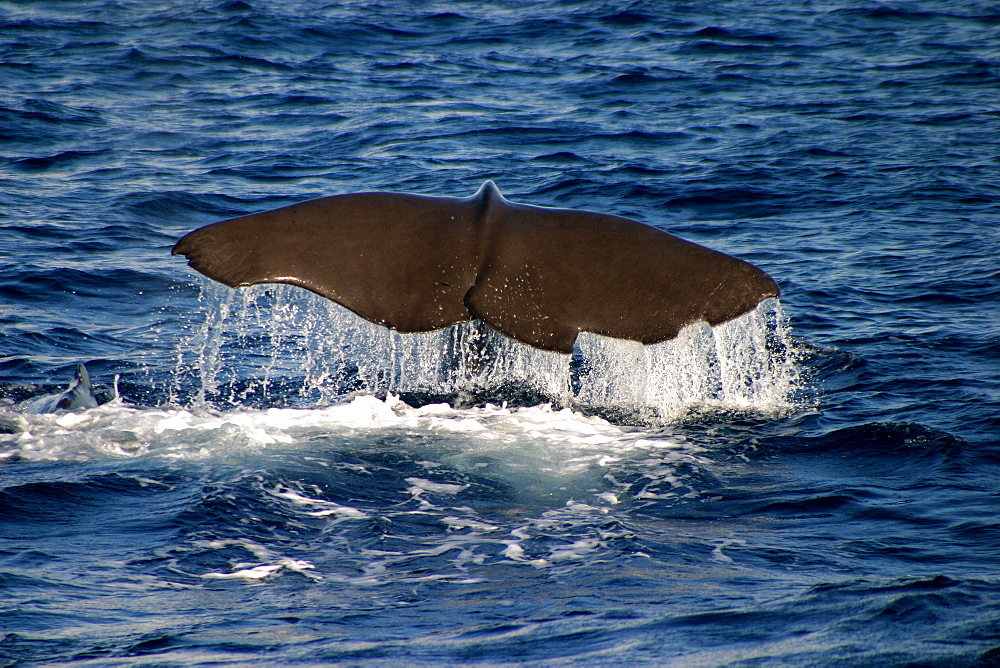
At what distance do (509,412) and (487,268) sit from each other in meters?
1.87

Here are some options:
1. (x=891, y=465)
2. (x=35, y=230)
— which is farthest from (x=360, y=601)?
(x=35, y=230)

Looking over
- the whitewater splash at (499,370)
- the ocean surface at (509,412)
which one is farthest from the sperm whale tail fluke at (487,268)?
the whitewater splash at (499,370)

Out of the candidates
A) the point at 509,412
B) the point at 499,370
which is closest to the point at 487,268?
the point at 499,370

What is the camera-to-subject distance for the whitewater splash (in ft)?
22.4

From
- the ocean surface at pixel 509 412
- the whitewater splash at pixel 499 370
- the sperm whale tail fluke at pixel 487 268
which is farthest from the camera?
the whitewater splash at pixel 499 370

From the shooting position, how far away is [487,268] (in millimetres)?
5477

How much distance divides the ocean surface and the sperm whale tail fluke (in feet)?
1.66

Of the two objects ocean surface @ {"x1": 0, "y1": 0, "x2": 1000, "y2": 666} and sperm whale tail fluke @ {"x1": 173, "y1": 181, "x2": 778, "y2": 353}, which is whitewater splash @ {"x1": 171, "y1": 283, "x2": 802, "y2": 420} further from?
sperm whale tail fluke @ {"x1": 173, "y1": 181, "x2": 778, "y2": 353}

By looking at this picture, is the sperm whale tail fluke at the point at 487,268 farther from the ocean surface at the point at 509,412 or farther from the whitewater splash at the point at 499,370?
the whitewater splash at the point at 499,370

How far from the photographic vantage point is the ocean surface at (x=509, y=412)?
4.34 metres

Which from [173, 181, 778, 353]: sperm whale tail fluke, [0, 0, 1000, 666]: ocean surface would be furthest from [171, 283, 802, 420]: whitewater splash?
[173, 181, 778, 353]: sperm whale tail fluke

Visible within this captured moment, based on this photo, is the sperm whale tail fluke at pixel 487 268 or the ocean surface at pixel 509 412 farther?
the sperm whale tail fluke at pixel 487 268

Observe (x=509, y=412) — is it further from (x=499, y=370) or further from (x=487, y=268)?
(x=487, y=268)

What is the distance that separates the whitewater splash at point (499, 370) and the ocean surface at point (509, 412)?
0.04 m
